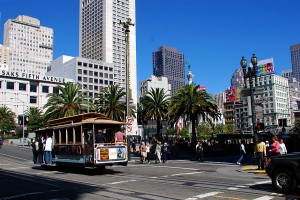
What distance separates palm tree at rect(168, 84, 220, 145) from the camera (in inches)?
1521

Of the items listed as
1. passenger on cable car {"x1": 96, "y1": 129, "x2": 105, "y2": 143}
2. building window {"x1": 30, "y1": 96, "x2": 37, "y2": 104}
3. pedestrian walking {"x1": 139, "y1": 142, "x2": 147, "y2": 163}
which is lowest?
pedestrian walking {"x1": 139, "y1": 142, "x2": 147, "y2": 163}

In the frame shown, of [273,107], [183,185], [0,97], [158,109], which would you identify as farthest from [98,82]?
[183,185]

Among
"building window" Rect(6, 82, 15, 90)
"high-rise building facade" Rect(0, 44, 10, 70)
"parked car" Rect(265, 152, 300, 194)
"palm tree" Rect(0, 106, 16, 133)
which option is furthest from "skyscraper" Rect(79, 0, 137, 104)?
"parked car" Rect(265, 152, 300, 194)

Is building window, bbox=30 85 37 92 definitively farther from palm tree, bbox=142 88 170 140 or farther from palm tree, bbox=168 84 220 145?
palm tree, bbox=168 84 220 145

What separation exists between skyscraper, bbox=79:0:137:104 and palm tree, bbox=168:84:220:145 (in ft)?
416

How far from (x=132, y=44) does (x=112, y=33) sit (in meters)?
11.8

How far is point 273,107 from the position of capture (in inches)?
6102

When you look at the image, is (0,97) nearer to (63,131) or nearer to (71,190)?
(63,131)

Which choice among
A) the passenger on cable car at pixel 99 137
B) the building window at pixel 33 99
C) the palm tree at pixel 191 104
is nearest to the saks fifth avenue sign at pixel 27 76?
the building window at pixel 33 99

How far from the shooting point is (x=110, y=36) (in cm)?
17125

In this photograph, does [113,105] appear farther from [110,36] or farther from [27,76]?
[110,36]

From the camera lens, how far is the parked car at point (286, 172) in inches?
397

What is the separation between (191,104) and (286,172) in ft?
93.0

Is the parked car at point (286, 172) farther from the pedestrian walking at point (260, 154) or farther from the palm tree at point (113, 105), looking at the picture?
the palm tree at point (113, 105)
